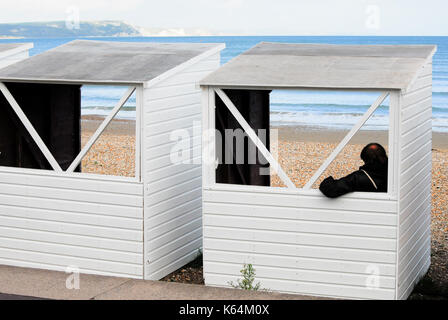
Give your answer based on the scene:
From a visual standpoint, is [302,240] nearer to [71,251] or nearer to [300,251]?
[300,251]

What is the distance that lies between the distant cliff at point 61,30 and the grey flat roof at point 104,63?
61.9 m

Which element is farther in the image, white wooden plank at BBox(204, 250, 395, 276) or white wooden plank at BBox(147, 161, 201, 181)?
white wooden plank at BBox(147, 161, 201, 181)

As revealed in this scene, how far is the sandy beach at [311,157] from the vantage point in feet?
34.5

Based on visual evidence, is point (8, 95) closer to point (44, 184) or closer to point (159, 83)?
point (44, 184)

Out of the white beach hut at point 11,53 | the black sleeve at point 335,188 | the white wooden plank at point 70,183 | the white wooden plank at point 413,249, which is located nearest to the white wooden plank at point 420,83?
the black sleeve at point 335,188

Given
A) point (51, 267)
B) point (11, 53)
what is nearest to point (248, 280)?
point (51, 267)

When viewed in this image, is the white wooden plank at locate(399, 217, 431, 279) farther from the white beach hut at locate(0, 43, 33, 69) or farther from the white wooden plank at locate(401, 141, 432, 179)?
the white beach hut at locate(0, 43, 33, 69)

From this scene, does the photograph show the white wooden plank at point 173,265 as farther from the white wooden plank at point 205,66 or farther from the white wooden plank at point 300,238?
the white wooden plank at point 205,66

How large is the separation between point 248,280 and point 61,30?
75392 millimetres

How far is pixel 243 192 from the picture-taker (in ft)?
22.4

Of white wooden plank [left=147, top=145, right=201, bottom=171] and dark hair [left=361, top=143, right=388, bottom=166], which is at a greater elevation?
dark hair [left=361, top=143, right=388, bottom=166]

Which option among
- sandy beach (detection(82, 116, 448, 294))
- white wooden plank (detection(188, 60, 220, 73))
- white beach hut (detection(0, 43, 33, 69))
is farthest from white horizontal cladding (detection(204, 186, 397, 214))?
white beach hut (detection(0, 43, 33, 69))

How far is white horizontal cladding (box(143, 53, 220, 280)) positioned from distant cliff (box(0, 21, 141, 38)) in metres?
62.5

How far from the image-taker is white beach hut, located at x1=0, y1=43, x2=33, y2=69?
8.73 metres
